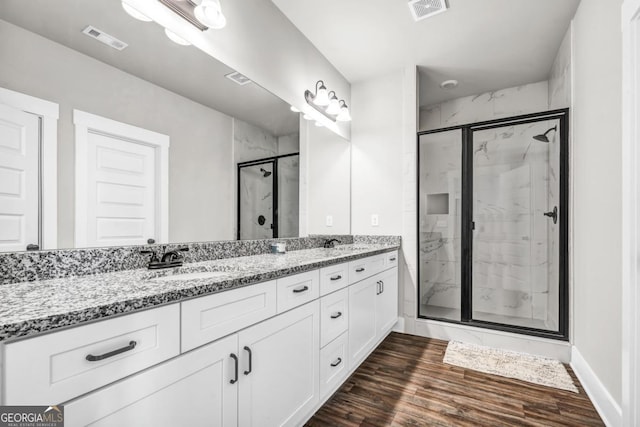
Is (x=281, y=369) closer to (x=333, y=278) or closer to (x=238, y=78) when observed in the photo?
(x=333, y=278)

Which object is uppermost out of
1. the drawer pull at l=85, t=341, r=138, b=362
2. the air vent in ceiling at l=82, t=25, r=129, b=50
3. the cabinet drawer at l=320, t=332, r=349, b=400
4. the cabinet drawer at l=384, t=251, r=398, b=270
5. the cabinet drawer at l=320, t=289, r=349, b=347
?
the air vent in ceiling at l=82, t=25, r=129, b=50

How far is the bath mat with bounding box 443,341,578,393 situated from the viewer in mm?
2111

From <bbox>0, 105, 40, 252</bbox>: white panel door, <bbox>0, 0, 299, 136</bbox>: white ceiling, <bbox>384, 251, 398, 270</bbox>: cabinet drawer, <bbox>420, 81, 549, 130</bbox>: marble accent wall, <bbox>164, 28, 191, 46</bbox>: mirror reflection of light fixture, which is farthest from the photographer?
<bbox>420, 81, 549, 130</bbox>: marble accent wall

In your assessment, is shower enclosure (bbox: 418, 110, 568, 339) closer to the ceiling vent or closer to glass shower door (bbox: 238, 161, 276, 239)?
the ceiling vent

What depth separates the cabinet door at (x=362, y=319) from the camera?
2023mm

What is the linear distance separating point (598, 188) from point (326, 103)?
196 cm

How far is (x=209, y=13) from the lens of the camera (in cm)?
157

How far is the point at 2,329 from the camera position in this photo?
0.61m


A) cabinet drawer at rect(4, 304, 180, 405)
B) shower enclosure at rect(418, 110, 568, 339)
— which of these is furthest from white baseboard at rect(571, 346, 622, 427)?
cabinet drawer at rect(4, 304, 180, 405)

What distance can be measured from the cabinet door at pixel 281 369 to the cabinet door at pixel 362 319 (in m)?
0.45

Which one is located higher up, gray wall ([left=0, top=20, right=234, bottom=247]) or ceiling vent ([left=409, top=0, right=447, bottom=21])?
ceiling vent ([left=409, top=0, right=447, bottom=21])

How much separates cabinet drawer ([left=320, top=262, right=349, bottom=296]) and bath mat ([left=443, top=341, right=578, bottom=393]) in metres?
1.17

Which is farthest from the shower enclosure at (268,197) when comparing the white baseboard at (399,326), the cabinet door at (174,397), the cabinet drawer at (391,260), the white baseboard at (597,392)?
the white baseboard at (597,392)

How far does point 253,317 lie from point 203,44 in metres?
1.42
